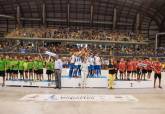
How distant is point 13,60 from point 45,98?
738 cm

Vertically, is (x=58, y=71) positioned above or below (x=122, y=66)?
below

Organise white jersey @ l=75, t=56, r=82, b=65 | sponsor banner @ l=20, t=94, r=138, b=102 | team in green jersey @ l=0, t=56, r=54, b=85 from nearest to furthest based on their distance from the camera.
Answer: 1. sponsor banner @ l=20, t=94, r=138, b=102
2. team in green jersey @ l=0, t=56, r=54, b=85
3. white jersey @ l=75, t=56, r=82, b=65

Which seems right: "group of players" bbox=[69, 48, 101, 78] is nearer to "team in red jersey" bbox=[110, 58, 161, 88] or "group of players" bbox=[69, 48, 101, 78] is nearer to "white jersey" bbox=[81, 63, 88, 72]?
"white jersey" bbox=[81, 63, 88, 72]

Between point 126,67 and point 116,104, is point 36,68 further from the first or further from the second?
point 116,104

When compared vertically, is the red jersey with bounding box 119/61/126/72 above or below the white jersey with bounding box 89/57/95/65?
below

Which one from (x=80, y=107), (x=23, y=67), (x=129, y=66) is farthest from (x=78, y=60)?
(x=80, y=107)

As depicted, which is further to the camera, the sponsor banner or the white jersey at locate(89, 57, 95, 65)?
the white jersey at locate(89, 57, 95, 65)

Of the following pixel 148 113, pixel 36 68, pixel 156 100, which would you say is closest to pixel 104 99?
pixel 156 100

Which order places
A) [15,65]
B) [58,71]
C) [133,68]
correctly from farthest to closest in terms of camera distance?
[133,68]
[15,65]
[58,71]

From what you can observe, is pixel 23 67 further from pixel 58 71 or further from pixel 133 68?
pixel 133 68

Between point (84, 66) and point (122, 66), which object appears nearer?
point (84, 66)

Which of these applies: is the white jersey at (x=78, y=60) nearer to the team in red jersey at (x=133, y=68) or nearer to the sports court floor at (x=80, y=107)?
the team in red jersey at (x=133, y=68)

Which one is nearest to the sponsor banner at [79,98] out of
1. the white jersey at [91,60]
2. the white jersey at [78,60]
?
the white jersey at [78,60]

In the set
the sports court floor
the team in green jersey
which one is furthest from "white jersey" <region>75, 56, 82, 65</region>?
the sports court floor
